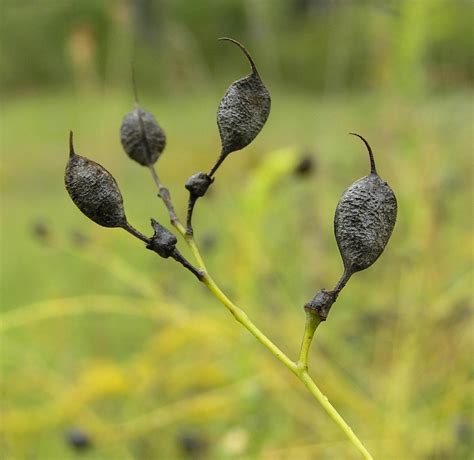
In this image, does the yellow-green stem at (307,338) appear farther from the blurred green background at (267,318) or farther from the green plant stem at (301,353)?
the blurred green background at (267,318)

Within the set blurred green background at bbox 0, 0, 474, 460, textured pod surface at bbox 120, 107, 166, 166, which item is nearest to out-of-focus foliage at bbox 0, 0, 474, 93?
blurred green background at bbox 0, 0, 474, 460

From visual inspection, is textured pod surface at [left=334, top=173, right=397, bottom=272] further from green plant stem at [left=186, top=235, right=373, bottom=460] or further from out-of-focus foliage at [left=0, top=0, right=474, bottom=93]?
out-of-focus foliage at [left=0, top=0, right=474, bottom=93]

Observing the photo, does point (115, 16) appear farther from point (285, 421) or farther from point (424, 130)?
point (285, 421)

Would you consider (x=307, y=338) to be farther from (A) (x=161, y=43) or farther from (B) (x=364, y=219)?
(A) (x=161, y=43)

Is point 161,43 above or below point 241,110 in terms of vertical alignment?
above

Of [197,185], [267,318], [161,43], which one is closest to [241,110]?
[197,185]

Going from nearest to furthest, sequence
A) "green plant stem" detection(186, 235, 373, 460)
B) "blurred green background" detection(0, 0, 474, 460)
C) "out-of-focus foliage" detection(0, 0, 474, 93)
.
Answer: "green plant stem" detection(186, 235, 373, 460), "blurred green background" detection(0, 0, 474, 460), "out-of-focus foliage" detection(0, 0, 474, 93)

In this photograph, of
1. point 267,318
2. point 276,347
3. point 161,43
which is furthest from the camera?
point 161,43
